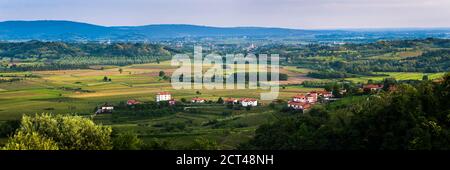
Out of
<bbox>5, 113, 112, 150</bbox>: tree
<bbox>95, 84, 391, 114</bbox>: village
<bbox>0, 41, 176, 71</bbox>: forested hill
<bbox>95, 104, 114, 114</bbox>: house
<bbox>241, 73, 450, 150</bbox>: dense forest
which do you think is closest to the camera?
<bbox>241, 73, 450, 150</bbox>: dense forest

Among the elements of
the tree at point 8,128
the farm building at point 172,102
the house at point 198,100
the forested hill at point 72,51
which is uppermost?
the forested hill at point 72,51

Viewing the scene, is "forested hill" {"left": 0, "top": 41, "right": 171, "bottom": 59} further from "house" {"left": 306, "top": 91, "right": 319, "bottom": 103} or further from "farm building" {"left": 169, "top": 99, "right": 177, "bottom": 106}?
"house" {"left": 306, "top": 91, "right": 319, "bottom": 103}

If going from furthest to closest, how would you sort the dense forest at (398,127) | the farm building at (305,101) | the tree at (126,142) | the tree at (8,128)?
1. the farm building at (305,101)
2. the tree at (8,128)
3. the tree at (126,142)
4. the dense forest at (398,127)

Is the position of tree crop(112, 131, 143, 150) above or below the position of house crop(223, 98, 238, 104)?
above

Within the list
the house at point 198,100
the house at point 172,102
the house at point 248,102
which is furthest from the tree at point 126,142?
the house at point 198,100

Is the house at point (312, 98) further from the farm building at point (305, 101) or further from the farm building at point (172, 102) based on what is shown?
the farm building at point (172, 102)

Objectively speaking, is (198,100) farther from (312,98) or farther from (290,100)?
(312,98)

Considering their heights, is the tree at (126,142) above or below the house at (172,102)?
above

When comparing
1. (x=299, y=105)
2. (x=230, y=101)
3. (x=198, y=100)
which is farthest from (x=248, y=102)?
(x=299, y=105)

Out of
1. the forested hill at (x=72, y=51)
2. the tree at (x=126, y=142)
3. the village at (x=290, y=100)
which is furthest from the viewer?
the forested hill at (x=72, y=51)

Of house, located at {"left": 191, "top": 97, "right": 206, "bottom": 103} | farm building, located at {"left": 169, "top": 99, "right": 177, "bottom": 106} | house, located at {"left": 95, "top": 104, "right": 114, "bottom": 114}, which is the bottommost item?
house, located at {"left": 95, "top": 104, "right": 114, "bottom": 114}

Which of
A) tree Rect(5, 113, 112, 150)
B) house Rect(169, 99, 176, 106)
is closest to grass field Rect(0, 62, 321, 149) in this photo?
house Rect(169, 99, 176, 106)

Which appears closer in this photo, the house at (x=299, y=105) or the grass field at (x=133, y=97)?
the grass field at (x=133, y=97)
